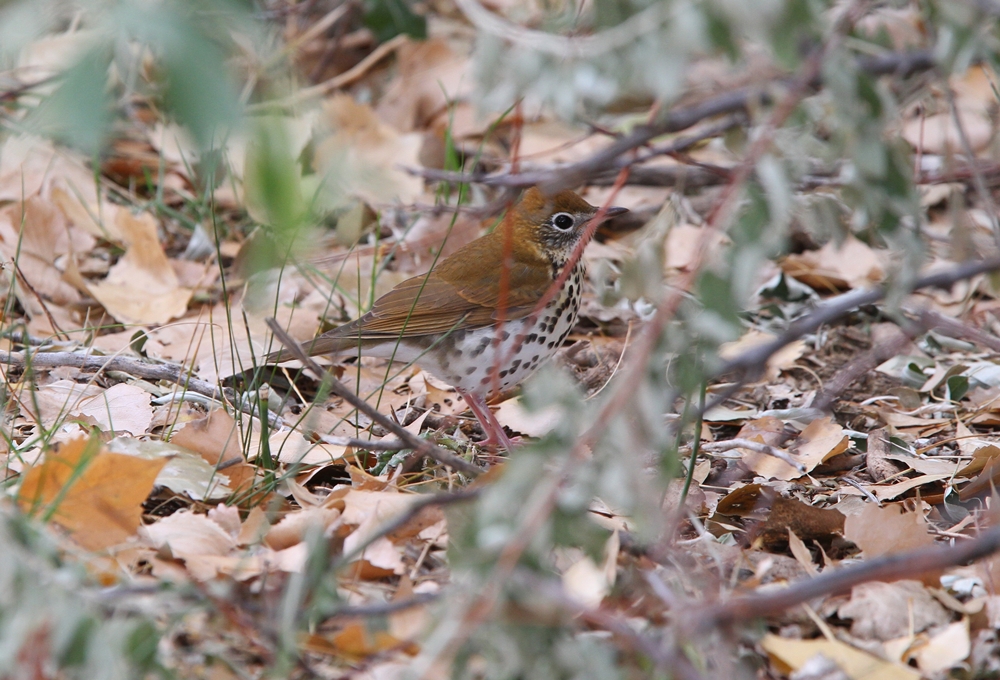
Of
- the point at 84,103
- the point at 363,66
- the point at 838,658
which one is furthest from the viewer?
the point at 363,66

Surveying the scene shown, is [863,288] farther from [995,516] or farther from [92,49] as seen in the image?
[92,49]

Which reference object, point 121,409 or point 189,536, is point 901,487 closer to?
point 189,536

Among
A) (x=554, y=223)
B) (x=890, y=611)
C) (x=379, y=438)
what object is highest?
(x=554, y=223)

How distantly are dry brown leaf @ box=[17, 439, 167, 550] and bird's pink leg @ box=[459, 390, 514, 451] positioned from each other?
4.56ft

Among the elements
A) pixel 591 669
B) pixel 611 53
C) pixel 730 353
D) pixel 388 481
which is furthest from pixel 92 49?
pixel 730 353

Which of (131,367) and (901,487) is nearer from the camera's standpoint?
(901,487)

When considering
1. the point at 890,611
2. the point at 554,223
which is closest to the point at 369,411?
the point at 890,611

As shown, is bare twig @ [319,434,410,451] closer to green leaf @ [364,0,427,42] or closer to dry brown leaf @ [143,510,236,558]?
dry brown leaf @ [143,510,236,558]

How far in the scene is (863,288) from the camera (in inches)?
170

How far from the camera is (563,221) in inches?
161

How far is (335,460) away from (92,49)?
2.01 meters

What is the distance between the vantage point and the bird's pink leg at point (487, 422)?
354cm

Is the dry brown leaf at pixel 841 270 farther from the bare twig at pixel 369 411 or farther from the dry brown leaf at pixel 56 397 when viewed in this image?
the dry brown leaf at pixel 56 397

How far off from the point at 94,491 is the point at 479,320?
1.79 meters
